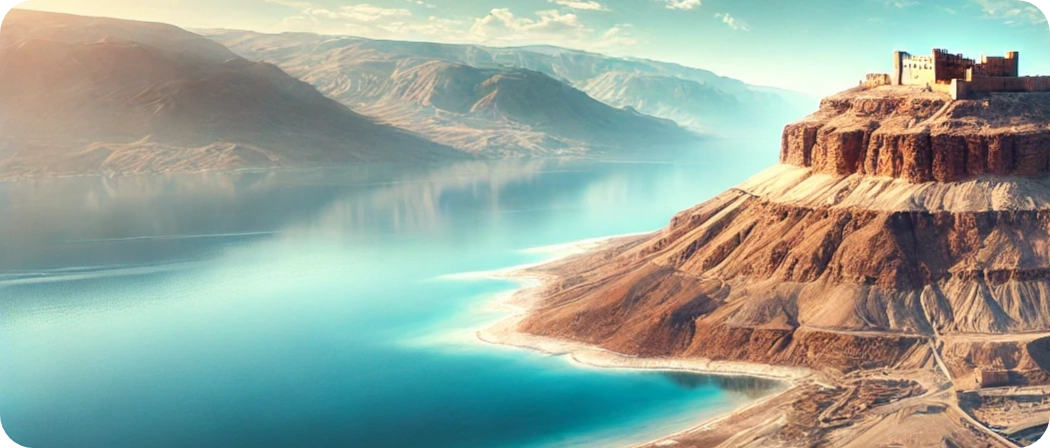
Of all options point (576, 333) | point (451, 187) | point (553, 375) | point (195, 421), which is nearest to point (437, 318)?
point (576, 333)

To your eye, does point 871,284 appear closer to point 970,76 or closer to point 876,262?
point 876,262

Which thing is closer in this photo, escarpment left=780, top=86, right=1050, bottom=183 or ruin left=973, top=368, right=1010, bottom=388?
ruin left=973, top=368, right=1010, bottom=388

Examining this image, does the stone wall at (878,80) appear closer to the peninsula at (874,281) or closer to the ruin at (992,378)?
the peninsula at (874,281)

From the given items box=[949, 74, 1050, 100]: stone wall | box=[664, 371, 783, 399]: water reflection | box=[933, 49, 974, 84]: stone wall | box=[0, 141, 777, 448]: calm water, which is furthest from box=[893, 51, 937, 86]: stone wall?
box=[0, 141, 777, 448]: calm water

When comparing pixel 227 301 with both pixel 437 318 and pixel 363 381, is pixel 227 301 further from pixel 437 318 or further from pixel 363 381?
pixel 363 381

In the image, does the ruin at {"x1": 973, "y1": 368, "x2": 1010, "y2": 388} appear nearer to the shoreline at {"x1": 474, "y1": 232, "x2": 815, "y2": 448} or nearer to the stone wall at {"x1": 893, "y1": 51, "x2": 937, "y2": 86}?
the shoreline at {"x1": 474, "y1": 232, "x2": 815, "y2": 448}

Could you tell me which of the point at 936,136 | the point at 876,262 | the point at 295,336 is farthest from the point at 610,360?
the point at 936,136

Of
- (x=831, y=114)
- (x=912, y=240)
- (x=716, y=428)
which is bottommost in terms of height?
(x=716, y=428)

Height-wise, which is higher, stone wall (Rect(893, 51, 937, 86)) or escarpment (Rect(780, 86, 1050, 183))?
stone wall (Rect(893, 51, 937, 86))
